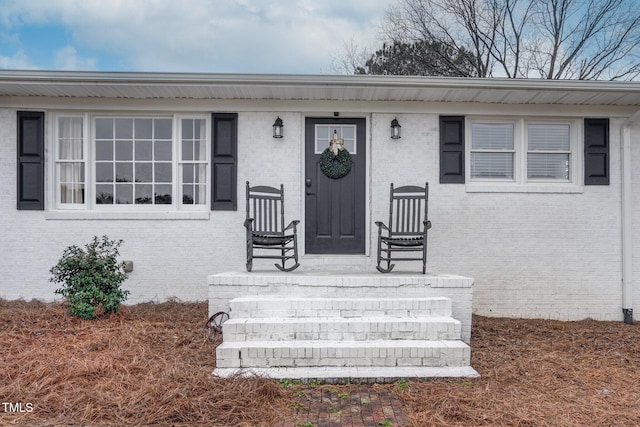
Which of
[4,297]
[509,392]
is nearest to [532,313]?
[509,392]

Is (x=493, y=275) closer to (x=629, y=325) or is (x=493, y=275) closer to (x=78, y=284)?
(x=629, y=325)

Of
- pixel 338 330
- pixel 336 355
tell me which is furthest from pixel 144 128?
pixel 336 355

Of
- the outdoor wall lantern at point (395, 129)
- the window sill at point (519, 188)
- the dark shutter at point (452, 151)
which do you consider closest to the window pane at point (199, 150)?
the outdoor wall lantern at point (395, 129)

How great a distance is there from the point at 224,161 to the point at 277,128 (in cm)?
83

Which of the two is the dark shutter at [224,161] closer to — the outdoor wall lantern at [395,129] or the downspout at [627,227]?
the outdoor wall lantern at [395,129]

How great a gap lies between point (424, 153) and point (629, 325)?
11.3 ft

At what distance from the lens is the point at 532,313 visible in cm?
591

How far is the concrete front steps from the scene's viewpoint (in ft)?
11.5

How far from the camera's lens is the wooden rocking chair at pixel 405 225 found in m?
4.95

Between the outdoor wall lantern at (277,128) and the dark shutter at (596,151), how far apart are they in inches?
161

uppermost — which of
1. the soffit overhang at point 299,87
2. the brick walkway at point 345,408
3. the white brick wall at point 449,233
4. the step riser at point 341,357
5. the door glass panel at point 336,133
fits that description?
the soffit overhang at point 299,87

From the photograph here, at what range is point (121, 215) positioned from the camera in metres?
5.80

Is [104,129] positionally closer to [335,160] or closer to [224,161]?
[224,161]

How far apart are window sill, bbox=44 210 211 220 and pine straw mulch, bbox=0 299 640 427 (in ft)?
4.99
